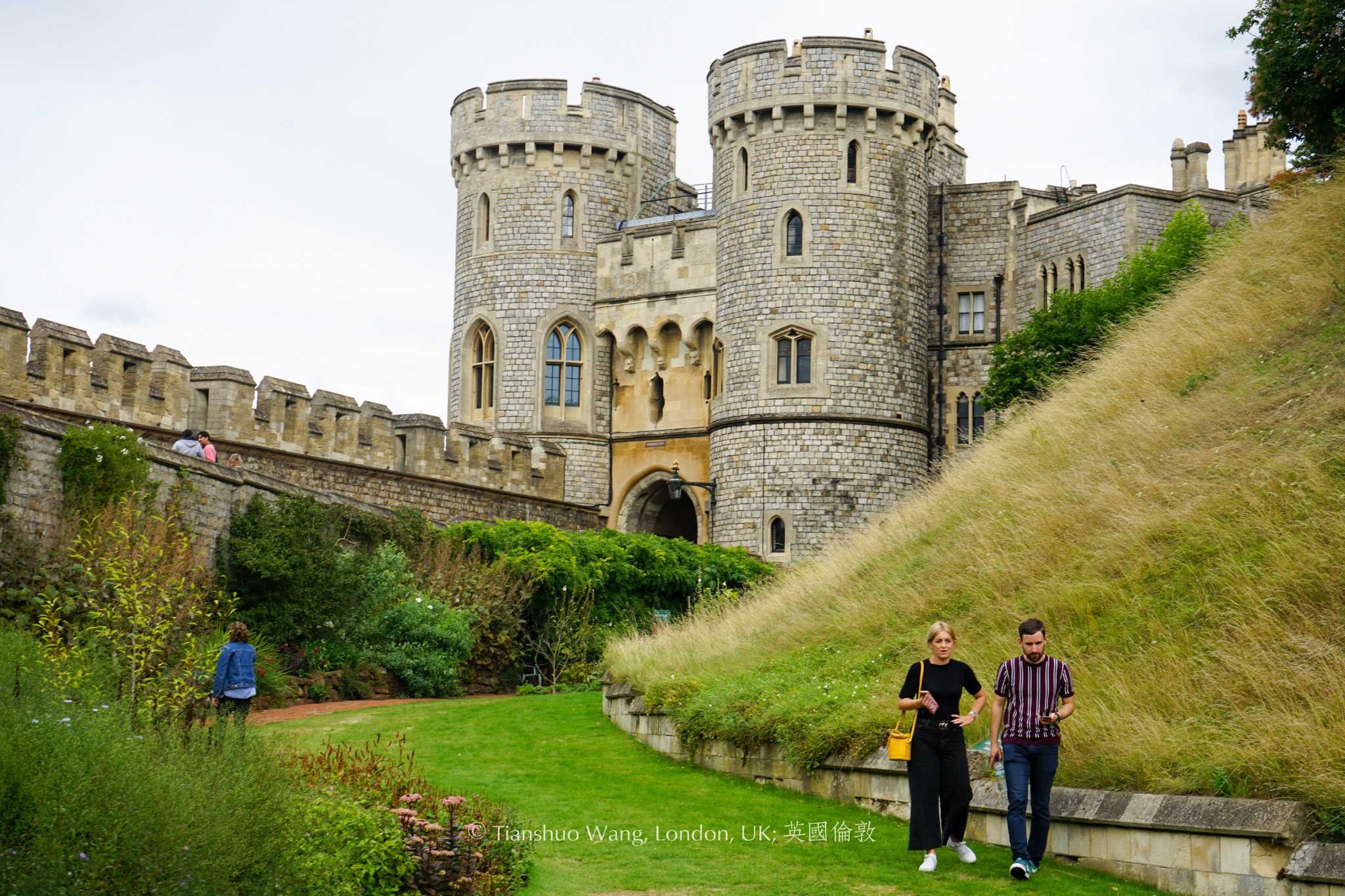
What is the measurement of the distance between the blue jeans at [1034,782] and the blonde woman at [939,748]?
0.37 meters

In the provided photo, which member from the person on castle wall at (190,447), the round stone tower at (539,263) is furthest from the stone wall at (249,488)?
the round stone tower at (539,263)

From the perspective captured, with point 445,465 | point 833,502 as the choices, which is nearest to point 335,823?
point 445,465

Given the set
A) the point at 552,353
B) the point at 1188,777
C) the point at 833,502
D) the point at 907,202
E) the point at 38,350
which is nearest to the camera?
the point at 1188,777

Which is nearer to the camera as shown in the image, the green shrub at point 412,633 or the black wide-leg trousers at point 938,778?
the black wide-leg trousers at point 938,778

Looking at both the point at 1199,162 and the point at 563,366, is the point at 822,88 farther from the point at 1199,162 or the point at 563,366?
the point at 1199,162

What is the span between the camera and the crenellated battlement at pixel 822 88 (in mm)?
31750

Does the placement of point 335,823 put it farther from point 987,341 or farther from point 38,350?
point 987,341

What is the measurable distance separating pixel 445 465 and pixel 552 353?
7827mm

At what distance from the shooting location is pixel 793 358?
31516 millimetres

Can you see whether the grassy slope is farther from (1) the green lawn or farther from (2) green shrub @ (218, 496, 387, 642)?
(2) green shrub @ (218, 496, 387, 642)

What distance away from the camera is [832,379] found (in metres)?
31.2

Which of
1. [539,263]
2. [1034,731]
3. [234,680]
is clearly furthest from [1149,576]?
[539,263]

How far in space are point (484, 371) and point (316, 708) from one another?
19.3 m

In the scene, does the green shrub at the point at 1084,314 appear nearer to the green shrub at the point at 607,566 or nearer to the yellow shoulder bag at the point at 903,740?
the green shrub at the point at 607,566
